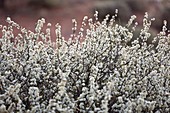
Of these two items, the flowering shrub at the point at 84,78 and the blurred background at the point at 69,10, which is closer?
the flowering shrub at the point at 84,78

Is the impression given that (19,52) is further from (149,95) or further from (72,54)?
(149,95)

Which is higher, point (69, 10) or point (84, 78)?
point (69, 10)

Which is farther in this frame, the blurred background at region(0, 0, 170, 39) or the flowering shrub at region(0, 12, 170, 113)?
the blurred background at region(0, 0, 170, 39)

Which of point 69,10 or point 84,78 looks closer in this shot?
point 84,78

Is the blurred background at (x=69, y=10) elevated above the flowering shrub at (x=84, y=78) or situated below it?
above
